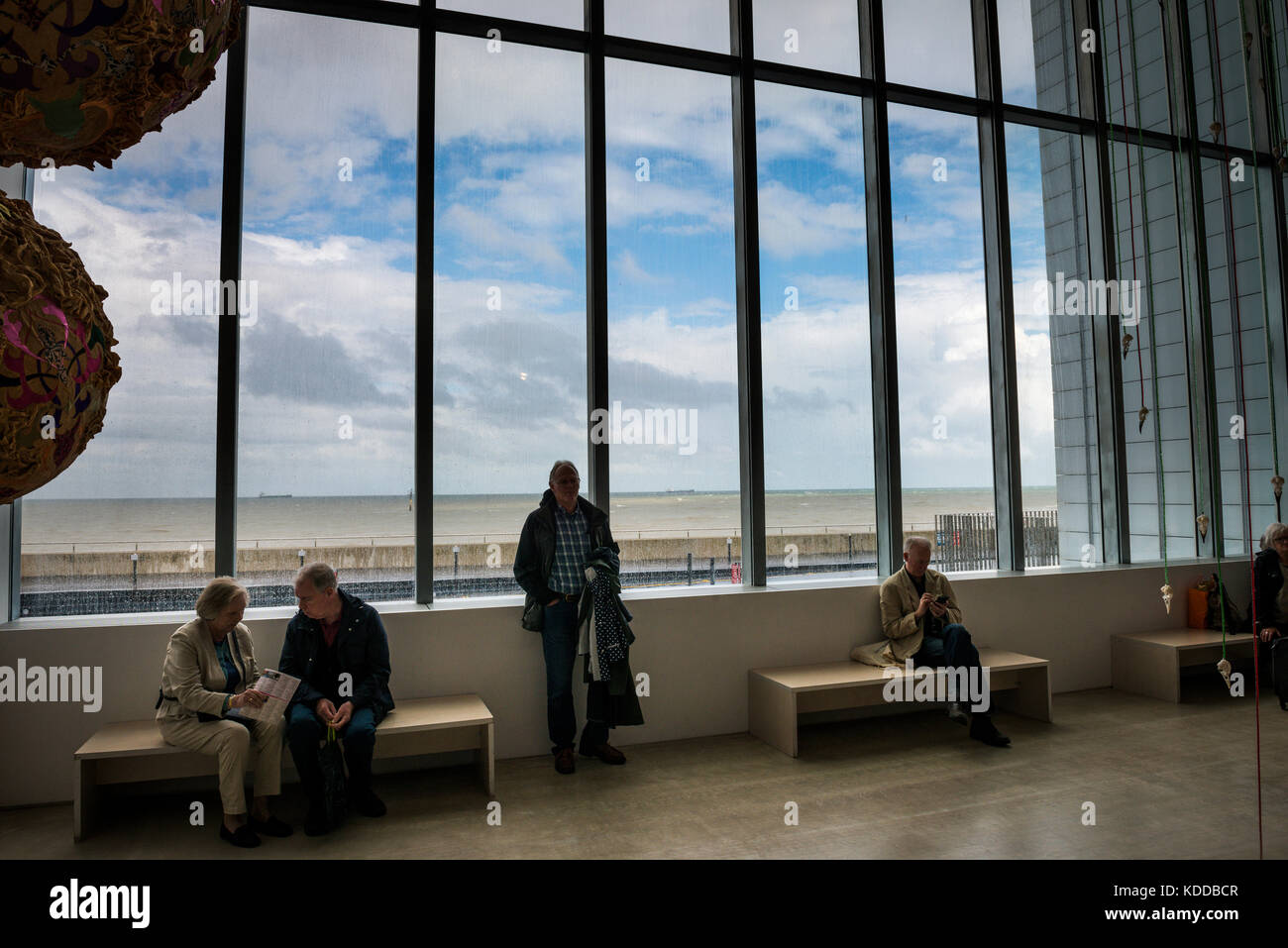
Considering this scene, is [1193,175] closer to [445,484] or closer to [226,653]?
[445,484]

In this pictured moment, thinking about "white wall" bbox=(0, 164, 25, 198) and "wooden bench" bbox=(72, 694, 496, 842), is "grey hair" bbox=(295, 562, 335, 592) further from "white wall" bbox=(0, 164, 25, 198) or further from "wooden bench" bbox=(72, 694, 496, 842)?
"white wall" bbox=(0, 164, 25, 198)

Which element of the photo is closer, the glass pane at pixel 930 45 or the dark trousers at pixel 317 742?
the dark trousers at pixel 317 742

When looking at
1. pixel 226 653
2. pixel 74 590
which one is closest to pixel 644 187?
pixel 226 653

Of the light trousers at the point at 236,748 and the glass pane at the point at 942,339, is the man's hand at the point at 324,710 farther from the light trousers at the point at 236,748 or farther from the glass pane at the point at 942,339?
the glass pane at the point at 942,339

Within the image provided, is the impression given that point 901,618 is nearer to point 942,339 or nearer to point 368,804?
point 942,339

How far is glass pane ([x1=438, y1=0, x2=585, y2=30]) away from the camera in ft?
14.3

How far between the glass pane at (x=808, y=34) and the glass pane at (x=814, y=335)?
18 cm

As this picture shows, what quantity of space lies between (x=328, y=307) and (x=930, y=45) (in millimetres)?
4273

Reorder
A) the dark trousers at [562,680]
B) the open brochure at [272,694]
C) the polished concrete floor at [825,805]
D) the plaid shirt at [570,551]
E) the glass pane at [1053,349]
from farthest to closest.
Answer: the glass pane at [1053,349], the plaid shirt at [570,551], the dark trousers at [562,680], the open brochure at [272,694], the polished concrete floor at [825,805]

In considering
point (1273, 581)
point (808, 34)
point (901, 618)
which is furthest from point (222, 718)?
point (1273, 581)

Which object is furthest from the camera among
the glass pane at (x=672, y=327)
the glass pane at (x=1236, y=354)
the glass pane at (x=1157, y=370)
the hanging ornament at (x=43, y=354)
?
the glass pane at (x=1236, y=354)

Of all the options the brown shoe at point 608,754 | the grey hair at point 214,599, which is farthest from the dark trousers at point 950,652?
the grey hair at point 214,599

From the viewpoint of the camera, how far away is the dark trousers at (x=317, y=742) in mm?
3156
